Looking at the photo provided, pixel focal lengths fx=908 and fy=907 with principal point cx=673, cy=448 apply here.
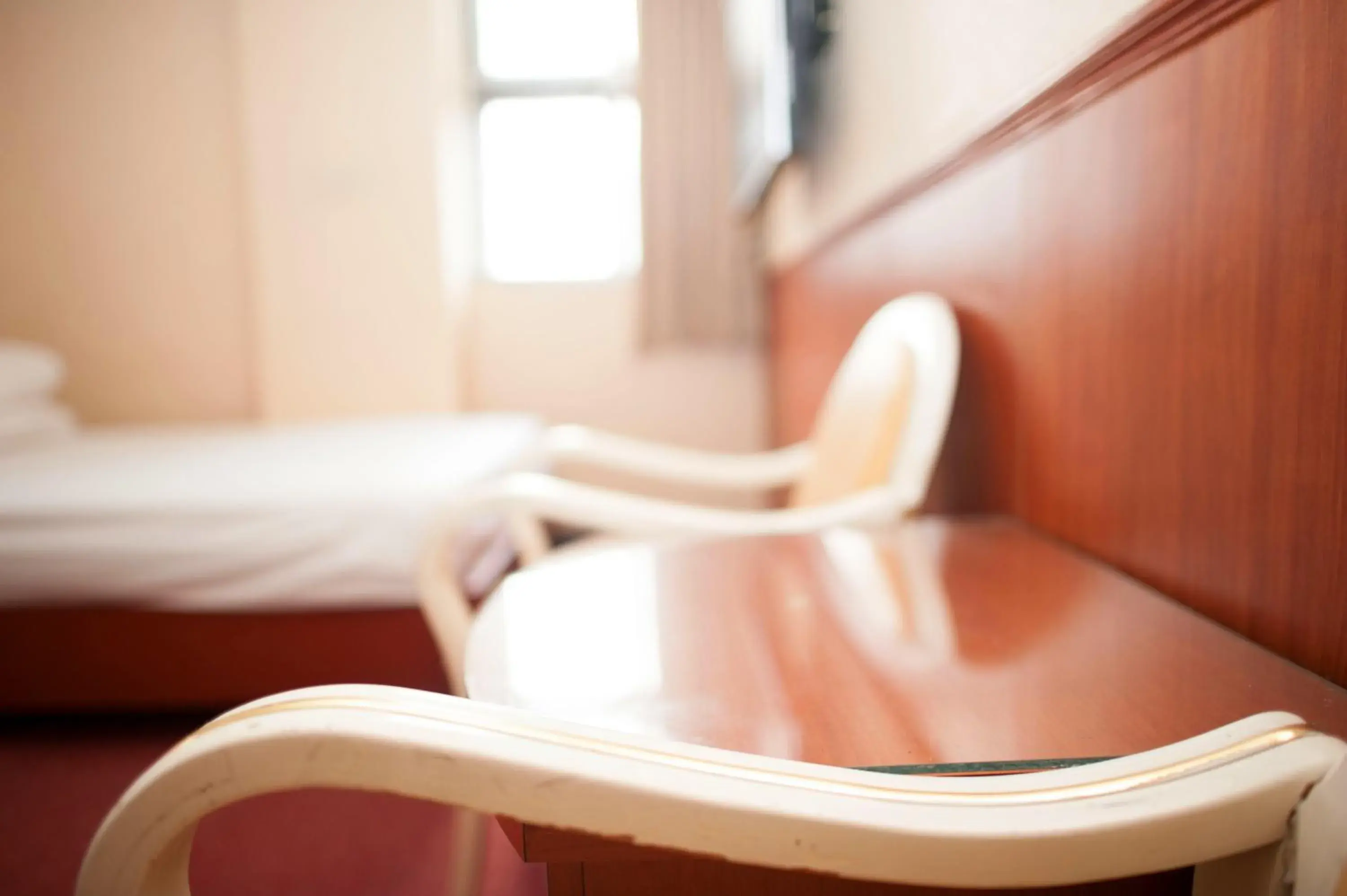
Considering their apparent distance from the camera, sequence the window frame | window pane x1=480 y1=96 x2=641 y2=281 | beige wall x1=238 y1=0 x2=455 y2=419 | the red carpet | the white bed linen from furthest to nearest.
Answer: window pane x1=480 y1=96 x2=641 y2=281 < the window frame < beige wall x1=238 y1=0 x2=455 y2=419 < the white bed linen < the red carpet

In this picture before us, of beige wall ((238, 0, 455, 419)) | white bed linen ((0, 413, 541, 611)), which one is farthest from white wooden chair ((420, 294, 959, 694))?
beige wall ((238, 0, 455, 419))

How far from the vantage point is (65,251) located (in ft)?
12.8

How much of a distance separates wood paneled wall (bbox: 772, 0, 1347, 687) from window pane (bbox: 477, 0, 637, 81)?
316cm

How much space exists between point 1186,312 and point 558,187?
144 inches

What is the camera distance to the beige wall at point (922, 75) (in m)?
1.00

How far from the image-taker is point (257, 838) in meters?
1.57

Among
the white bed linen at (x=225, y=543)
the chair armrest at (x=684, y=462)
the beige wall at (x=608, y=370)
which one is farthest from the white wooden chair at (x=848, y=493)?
the beige wall at (x=608, y=370)

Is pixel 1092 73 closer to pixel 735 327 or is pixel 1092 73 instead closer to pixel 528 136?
pixel 735 327

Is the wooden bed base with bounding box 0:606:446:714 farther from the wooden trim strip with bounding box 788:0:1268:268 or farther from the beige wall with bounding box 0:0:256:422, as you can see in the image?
the beige wall with bounding box 0:0:256:422

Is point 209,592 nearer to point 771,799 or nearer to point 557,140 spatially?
point 771,799

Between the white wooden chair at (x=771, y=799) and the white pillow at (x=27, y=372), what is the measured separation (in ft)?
9.85

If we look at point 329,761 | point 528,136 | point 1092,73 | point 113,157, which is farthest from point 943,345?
point 113,157

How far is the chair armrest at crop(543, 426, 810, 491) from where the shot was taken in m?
1.84

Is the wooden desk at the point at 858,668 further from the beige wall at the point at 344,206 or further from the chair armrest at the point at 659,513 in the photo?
the beige wall at the point at 344,206
